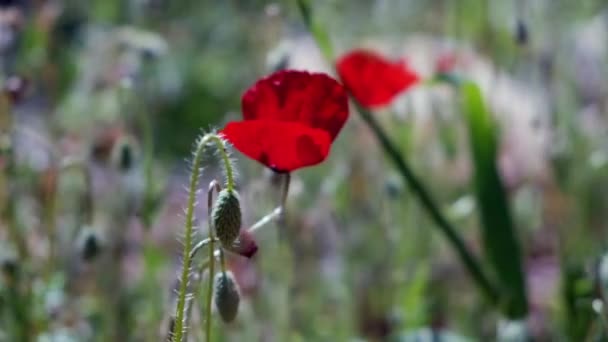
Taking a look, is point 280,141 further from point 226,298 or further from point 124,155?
point 124,155

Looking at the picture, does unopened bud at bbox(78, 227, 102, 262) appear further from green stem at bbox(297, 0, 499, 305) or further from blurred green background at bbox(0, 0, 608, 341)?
green stem at bbox(297, 0, 499, 305)

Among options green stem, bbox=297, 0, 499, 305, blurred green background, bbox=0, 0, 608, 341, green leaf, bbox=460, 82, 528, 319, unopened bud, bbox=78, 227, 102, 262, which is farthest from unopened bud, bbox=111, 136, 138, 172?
green leaf, bbox=460, 82, 528, 319

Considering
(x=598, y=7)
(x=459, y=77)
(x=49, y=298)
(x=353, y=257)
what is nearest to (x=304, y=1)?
(x=459, y=77)

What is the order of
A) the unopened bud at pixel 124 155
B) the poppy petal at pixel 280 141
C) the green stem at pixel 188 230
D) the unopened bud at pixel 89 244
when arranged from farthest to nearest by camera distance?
the unopened bud at pixel 124 155, the unopened bud at pixel 89 244, the poppy petal at pixel 280 141, the green stem at pixel 188 230

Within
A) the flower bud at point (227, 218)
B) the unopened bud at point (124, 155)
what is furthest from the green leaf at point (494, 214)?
the flower bud at point (227, 218)

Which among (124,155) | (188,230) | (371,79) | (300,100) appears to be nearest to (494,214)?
(371,79)

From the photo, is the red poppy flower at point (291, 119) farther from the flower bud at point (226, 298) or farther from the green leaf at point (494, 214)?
the green leaf at point (494, 214)
